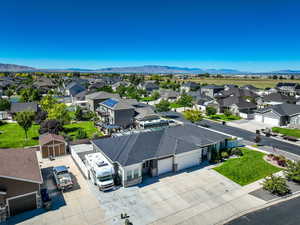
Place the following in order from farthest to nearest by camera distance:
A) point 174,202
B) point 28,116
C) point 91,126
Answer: point 91,126
point 28,116
point 174,202

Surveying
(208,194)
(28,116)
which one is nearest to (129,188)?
(208,194)

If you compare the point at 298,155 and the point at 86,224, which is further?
the point at 298,155

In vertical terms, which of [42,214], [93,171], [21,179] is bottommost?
[42,214]

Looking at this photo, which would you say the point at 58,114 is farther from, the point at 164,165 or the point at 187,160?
the point at 187,160

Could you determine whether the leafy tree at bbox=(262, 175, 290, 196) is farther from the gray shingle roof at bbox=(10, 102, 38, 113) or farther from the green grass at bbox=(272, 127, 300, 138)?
the gray shingle roof at bbox=(10, 102, 38, 113)

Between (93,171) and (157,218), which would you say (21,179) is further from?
(157,218)

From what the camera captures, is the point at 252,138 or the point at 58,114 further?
the point at 58,114

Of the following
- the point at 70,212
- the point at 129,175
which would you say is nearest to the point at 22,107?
the point at 129,175
